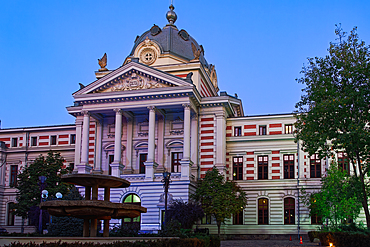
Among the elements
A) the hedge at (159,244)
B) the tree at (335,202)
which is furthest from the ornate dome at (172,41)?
the hedge at (159,244)

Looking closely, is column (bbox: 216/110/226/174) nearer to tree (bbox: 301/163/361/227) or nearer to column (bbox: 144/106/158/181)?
column (bbox: 144/106/158/181)

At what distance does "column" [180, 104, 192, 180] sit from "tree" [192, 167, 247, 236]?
2021mm

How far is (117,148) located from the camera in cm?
4753

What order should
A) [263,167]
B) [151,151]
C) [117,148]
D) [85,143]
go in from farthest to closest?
1. [263,167]
2. [85,143]
3. [117,148]
4. [151,151]

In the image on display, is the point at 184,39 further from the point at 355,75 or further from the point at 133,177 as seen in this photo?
the point at 355,75

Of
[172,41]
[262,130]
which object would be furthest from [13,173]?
[262,130]

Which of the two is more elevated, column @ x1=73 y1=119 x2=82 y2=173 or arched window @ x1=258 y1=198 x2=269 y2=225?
column @ x1=73 y1=119 x2=82 y2=173

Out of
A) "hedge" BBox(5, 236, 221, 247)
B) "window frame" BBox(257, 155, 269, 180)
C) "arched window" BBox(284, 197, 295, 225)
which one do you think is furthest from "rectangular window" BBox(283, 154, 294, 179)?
"hedge" BBox(5, 236, 221, 247)

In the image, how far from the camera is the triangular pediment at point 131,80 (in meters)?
47.4

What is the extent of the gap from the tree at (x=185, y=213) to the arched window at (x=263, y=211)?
419 inches

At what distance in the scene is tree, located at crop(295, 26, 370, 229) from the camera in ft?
90.2

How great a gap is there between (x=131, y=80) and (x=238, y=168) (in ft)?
52.0

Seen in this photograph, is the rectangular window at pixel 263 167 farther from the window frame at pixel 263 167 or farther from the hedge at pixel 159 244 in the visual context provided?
the hedge at pixel 159 244

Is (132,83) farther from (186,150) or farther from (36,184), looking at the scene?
(36,184)
